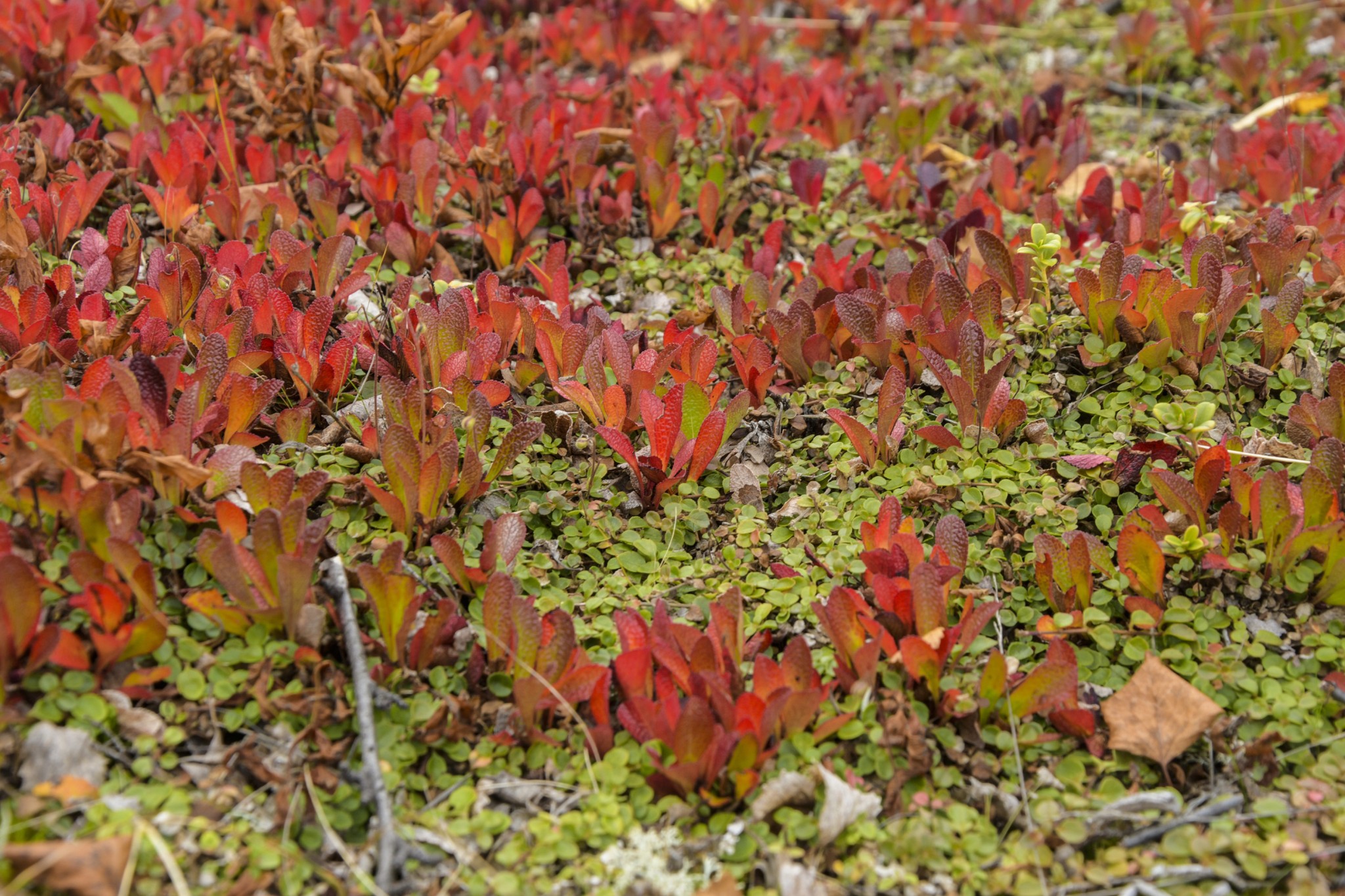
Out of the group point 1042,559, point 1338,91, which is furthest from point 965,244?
point 1338,91

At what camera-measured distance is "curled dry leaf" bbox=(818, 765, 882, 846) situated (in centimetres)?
208

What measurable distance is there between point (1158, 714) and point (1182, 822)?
25cm

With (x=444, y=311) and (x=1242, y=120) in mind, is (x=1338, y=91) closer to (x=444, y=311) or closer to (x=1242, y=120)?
(x=1242, y=120)

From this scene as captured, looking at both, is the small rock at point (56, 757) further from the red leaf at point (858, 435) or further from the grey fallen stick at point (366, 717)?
the red leaf at point (858, 435)

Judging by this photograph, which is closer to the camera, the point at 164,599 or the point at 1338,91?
the point at 164,599

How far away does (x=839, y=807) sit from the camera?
6.91 feet

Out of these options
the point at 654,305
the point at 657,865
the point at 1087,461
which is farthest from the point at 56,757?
the point at 1087,461

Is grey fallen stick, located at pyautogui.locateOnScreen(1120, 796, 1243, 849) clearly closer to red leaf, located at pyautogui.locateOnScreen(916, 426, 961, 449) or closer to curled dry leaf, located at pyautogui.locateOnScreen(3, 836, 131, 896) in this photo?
red leaf, located at pyautogui.locateOnScreen(916, 426, 961, 449)

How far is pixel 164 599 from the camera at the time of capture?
2311 mm

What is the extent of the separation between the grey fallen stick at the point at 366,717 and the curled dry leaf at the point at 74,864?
45cm

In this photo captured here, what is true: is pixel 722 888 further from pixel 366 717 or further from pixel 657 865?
pixel 366 717

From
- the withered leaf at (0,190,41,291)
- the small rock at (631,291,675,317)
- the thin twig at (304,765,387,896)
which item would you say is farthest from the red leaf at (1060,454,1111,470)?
the withered leaf at (0,190,41,291)

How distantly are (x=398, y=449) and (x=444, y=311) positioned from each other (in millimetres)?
634

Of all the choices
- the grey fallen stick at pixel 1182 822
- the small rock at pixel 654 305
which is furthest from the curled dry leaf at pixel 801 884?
the small rock at pixel 654 305
